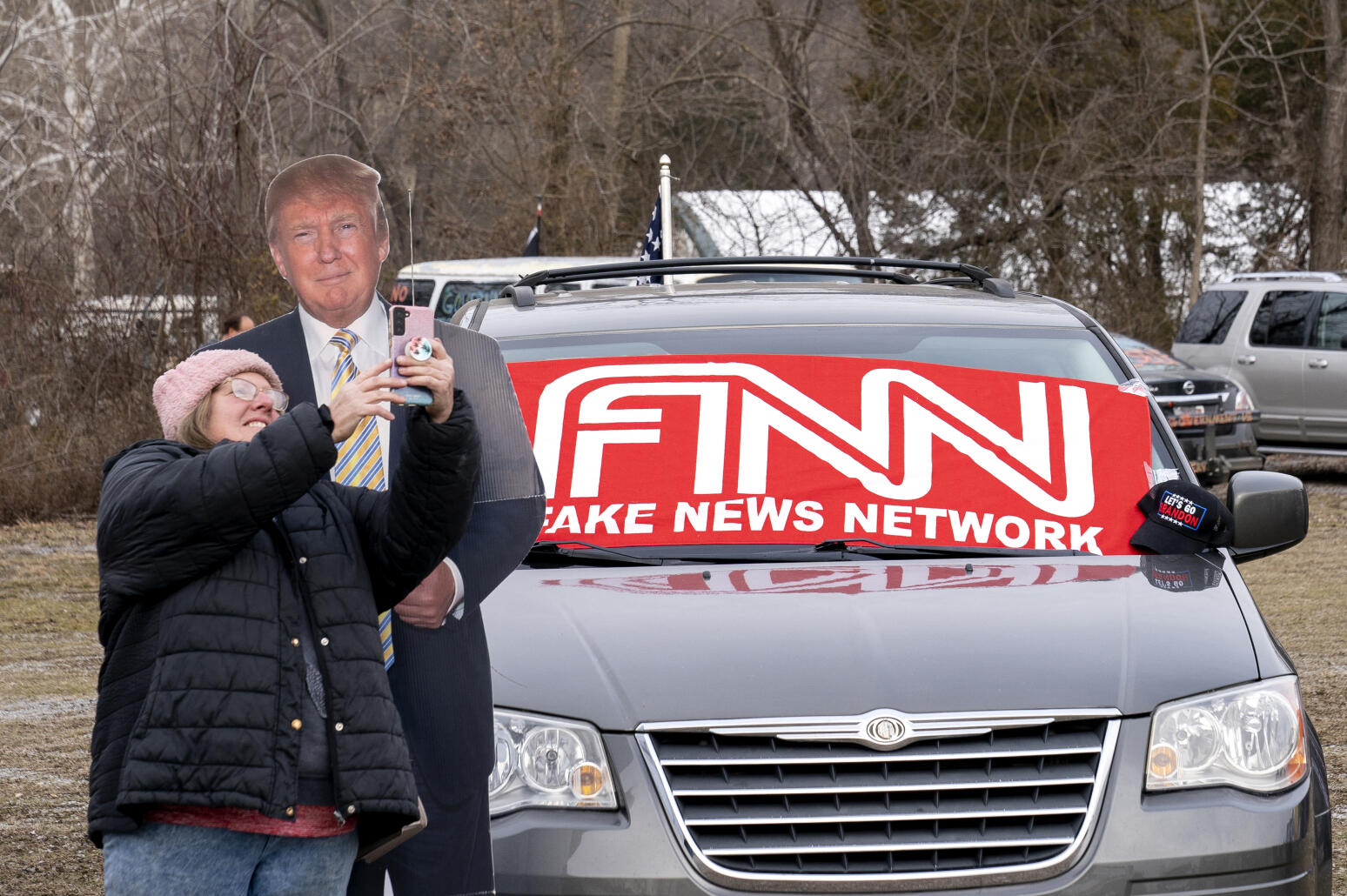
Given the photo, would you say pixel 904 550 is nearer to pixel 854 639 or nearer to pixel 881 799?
pixel 854 639

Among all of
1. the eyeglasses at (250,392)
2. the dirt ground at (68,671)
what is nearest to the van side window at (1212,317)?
the dirt ground at (68,671)

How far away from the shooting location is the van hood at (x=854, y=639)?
10.9 feet

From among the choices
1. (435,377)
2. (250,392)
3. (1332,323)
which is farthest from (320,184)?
(1332,323)

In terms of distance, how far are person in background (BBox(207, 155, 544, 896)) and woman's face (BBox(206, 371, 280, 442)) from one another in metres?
0.22

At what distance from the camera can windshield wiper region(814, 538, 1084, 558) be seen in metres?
4.04

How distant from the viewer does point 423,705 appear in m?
2.90

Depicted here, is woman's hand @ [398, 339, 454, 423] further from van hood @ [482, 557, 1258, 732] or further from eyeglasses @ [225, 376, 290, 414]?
van hood @ [482, 557, 1258, 732]

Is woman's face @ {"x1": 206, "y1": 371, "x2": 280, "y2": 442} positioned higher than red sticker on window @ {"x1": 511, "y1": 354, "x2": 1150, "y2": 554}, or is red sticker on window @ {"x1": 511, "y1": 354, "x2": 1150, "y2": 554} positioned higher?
woman's face @ {"x1": 206, "y1": 371, "x2": 280, "y2": 442}

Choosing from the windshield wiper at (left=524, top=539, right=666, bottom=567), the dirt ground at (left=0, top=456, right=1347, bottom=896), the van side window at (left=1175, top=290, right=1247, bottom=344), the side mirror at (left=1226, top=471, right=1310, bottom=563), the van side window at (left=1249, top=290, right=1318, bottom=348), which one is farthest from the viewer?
the van side window at (left=1175, top=290, right=1247, bottom=344)

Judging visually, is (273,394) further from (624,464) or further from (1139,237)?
(1139,237)

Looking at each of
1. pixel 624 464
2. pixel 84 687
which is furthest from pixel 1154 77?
pixel 624 464

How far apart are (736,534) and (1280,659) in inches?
46.9

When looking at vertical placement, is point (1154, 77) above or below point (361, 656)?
above

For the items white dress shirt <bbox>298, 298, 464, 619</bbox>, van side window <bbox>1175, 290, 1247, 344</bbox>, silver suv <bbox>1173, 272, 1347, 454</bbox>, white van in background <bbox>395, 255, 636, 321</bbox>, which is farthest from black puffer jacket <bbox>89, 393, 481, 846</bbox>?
van side window <bbox>1175, 290, 1247, 344</bbox>
